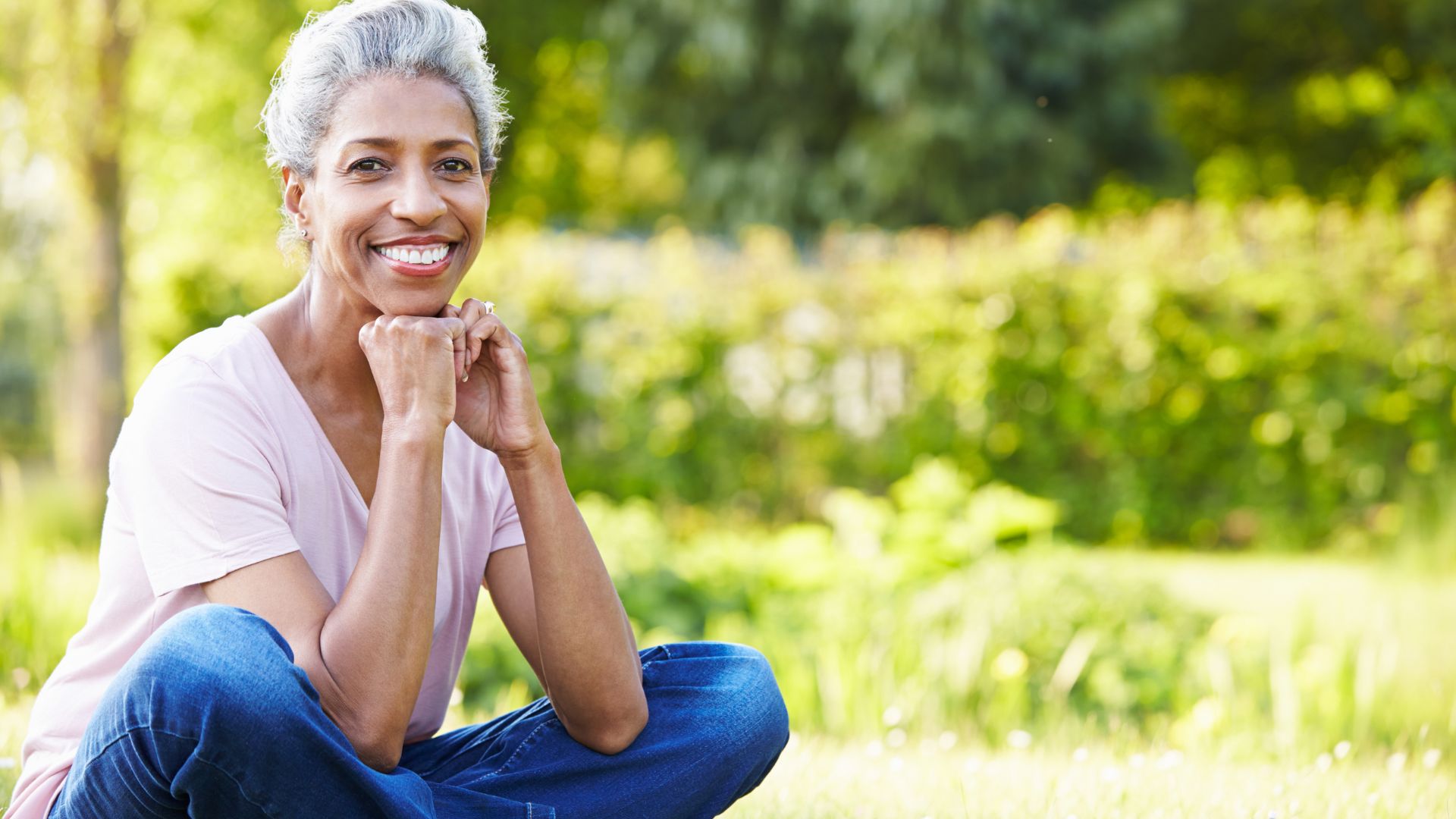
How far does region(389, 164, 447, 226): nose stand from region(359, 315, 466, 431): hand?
0.62 ft

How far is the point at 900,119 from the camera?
47.9 ft

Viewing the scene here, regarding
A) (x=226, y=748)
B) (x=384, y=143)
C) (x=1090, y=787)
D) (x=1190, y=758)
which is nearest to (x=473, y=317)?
(x=384, y=143)

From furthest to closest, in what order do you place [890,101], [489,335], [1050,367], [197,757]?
[890,101]
[1050,367]
[489,335]
[197,757]

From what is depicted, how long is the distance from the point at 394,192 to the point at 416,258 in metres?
0.13

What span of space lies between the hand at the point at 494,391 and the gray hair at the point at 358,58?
42 cm

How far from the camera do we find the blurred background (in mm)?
4434

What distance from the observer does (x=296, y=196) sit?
8.71 ft

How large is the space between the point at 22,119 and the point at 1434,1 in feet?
49.0

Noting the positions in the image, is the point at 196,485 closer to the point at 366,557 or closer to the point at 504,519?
the point at 366,557

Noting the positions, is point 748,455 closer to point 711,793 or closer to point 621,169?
point 711,793

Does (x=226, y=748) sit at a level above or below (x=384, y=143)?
below

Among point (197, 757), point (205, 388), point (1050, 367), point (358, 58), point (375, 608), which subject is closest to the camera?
point (197, 757)

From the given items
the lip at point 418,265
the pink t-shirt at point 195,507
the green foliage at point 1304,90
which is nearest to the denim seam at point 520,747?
the pink t-shirt at point 195,507

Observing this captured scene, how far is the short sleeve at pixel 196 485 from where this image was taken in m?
2.25
